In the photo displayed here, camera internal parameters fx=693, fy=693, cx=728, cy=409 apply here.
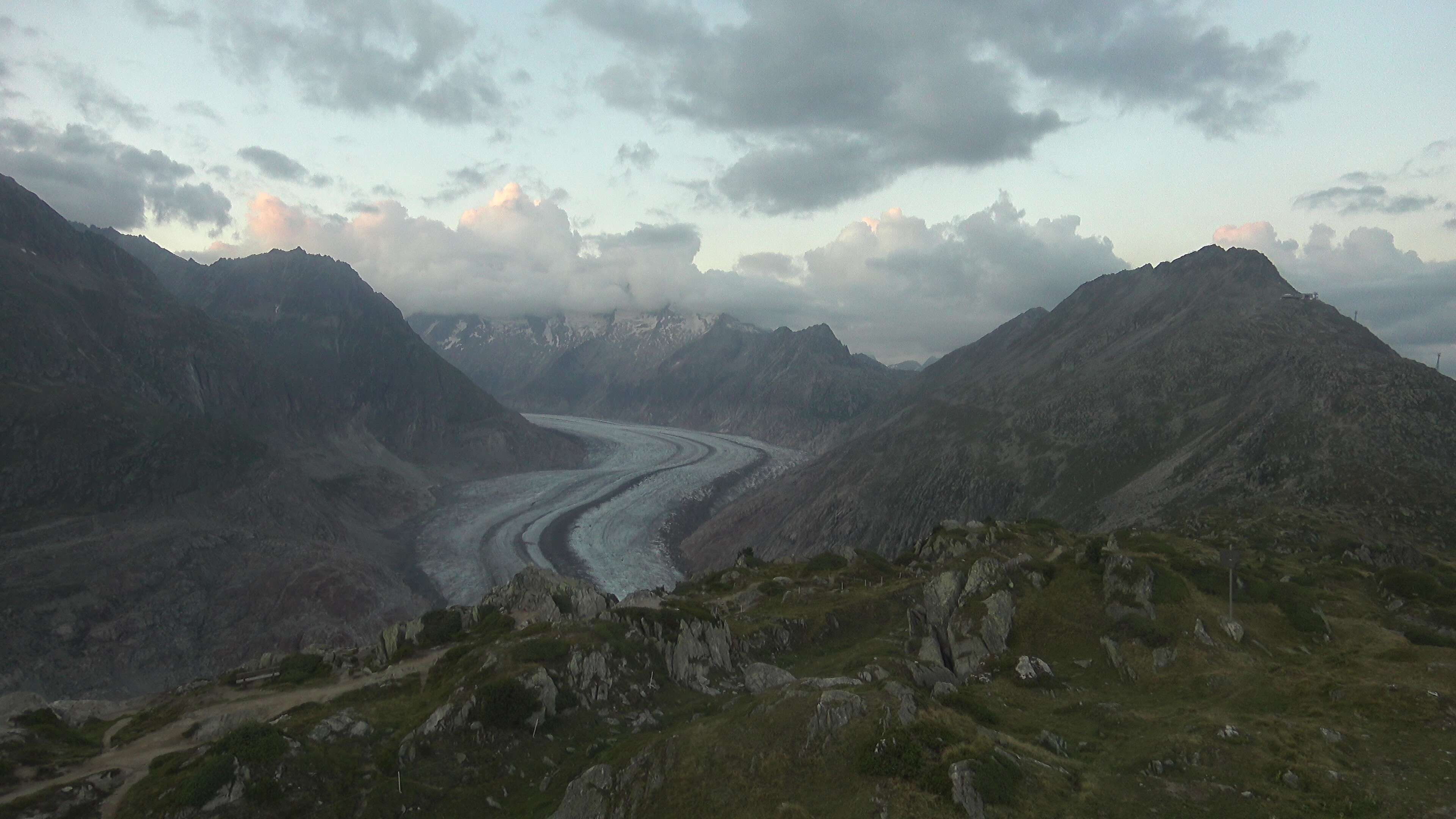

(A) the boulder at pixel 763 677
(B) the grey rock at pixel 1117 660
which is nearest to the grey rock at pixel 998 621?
(B) the grey rock at pixel 1117 660

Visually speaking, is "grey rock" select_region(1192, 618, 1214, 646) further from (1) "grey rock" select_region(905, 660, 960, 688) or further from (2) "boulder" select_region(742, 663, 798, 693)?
(2) "boulder" select_region(742, 663, 798, 693)

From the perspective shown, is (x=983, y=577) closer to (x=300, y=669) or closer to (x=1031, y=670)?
(x=1031, y=670)

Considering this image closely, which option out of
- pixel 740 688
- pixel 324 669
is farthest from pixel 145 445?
pixel 740 688

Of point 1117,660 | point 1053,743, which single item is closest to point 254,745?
point 1053,743

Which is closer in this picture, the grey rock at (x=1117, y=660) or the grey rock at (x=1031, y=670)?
the grey rock at (x=1117, y=660)

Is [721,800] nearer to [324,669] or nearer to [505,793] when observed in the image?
[505,793]

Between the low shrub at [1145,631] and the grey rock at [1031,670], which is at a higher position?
the low shrub at [1145,631]

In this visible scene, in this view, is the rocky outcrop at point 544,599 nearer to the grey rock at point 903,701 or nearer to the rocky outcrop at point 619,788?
the rocky outcrop at point 619,788
